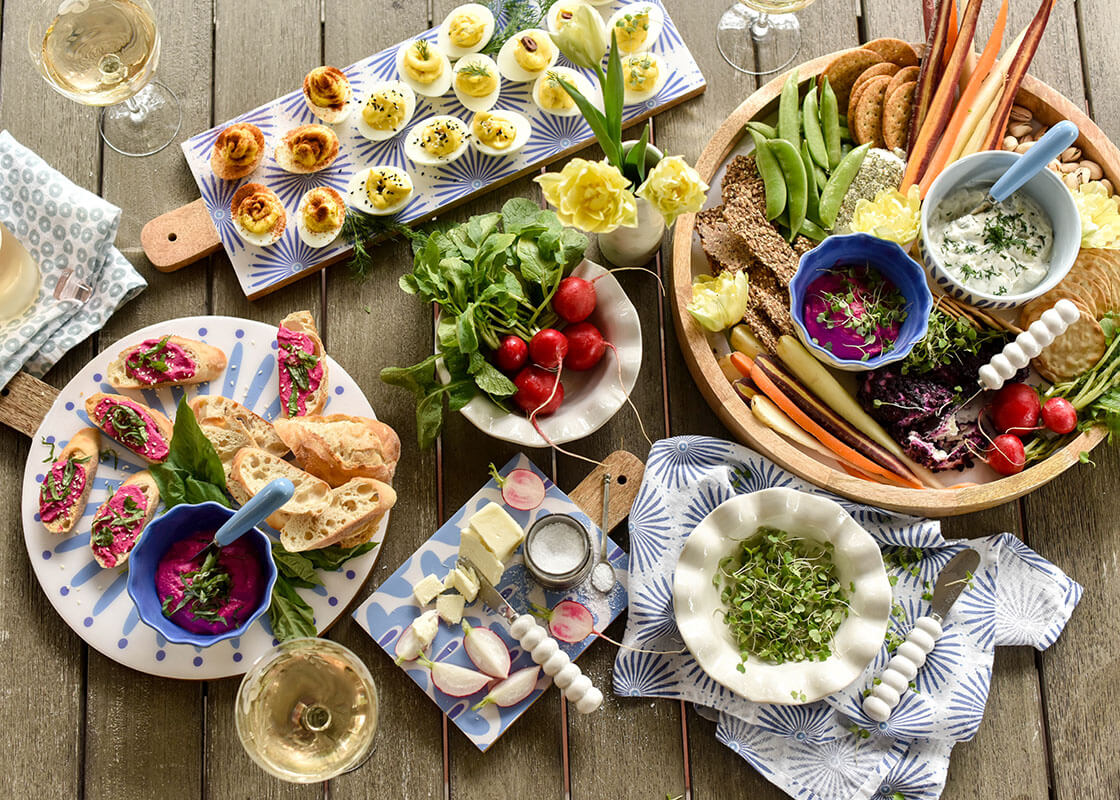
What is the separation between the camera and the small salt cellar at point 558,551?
1.79 meters

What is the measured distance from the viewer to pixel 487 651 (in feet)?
5.77

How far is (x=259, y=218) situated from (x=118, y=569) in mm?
745

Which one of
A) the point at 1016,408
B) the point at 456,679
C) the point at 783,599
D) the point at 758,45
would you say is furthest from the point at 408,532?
the point at 758,45

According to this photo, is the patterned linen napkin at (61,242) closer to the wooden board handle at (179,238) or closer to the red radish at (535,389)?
the wooden board handle at (179,238)

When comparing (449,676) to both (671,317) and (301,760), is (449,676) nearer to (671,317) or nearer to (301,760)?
(301,760)

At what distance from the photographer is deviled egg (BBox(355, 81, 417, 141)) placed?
1.97 m

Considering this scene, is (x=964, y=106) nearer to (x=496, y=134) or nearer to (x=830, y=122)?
(x=830, y=122)

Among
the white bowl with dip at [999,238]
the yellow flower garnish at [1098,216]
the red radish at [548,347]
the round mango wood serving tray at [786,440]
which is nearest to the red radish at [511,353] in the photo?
the red radish at [548,347]

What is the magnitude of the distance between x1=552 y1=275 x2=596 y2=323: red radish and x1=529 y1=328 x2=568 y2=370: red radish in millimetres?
50

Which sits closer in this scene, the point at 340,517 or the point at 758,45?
the point at 340,517

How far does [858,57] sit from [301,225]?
1.20m

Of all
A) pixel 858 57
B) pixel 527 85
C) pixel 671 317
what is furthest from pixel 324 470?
pixel 858 57

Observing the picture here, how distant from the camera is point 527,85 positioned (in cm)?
204

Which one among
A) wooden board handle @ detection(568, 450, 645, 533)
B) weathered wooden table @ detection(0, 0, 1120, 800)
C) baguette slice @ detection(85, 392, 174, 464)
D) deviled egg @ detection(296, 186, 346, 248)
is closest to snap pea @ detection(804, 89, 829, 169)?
weathered wooden table @ detection(0, 0, 1120, 800)
